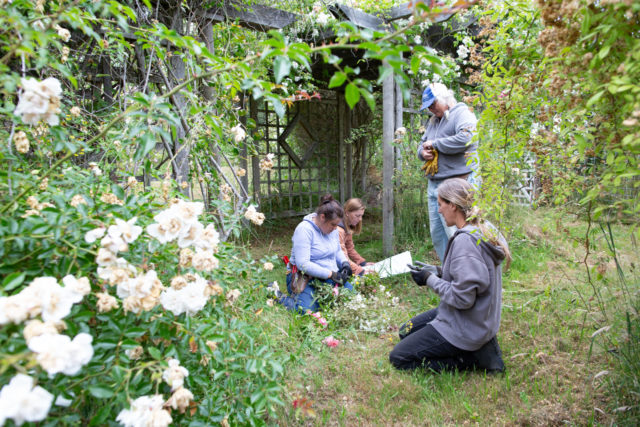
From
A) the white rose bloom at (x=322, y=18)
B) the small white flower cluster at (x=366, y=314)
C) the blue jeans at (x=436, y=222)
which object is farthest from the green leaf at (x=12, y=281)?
the white rose bloom at (x=322, y=18)

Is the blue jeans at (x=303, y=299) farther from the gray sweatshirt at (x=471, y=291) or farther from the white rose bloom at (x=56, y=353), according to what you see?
the white rose bloom at (x=56, y=353)

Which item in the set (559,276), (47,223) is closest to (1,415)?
(47,223)

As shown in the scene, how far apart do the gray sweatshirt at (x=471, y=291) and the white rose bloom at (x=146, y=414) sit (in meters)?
1.66

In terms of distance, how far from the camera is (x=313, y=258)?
3.30 metres

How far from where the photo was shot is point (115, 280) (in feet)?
2.91

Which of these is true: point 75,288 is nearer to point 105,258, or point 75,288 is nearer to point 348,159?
point 105,258

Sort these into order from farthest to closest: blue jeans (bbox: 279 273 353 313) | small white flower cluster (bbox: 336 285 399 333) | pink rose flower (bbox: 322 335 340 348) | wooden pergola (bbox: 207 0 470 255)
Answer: wooden pergola (bbox: 207 0 470 255) < blue jeans (bbox: 279 273 353 313) < small white flower cluster (bbox: 336 285 399 333) < pink rose flower (bbox: 322 335 340 348)

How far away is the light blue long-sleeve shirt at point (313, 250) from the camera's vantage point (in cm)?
316

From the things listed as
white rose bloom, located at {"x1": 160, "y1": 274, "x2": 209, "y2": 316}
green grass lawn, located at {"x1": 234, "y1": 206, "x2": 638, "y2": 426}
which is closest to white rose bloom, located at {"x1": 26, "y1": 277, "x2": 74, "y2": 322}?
white rose bloom, located at {"x1": 160, "y1": 274, "x2": 209, "y2": 316}

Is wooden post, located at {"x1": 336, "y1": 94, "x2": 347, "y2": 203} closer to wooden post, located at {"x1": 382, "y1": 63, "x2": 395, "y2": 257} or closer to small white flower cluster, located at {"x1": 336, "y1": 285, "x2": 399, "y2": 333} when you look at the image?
wooden post, located at {"x1": 382, "y1": 63, "x2": 395, "y2": 257}

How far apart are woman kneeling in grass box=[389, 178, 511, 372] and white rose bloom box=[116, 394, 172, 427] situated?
5.44 feet

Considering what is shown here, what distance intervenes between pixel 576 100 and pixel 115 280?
127 cm

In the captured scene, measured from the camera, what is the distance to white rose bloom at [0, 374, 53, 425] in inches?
26.8

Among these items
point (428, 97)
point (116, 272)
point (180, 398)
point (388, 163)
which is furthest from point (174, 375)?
point (388, 163)
